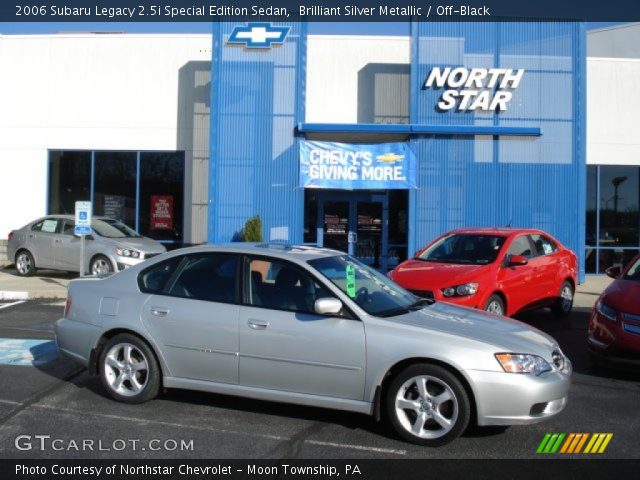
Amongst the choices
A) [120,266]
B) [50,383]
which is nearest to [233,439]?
[50,383]

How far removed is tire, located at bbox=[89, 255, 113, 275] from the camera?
14.2 metres

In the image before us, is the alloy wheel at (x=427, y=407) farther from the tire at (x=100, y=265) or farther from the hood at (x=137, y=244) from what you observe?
the tire at (x=100, y=265)

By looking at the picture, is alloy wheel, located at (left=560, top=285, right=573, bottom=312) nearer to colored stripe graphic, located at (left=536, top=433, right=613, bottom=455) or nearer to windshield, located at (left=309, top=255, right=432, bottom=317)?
windshield, located at (left=309, top=255, right=432, bottom=317)

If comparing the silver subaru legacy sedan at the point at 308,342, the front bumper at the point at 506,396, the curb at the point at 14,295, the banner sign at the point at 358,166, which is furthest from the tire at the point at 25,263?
the front bumper at the point at 506,396

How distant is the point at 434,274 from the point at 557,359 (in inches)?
146

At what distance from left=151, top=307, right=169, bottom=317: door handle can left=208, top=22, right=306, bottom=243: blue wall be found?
10.4 meters

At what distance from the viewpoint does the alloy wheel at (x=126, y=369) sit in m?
5.64

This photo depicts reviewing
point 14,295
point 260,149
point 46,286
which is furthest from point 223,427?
point 260,149

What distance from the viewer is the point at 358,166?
1588 cm

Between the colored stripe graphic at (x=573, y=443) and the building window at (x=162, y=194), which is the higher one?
the building window at (x=162, y=194)

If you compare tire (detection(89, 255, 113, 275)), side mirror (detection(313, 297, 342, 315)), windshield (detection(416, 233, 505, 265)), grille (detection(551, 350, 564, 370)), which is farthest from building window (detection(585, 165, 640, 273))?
side mirror (detection(313, 297, 342, 315))

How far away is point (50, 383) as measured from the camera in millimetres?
6414

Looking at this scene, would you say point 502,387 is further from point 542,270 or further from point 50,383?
point 542,270

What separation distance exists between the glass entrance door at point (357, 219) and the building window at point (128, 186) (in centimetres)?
414
